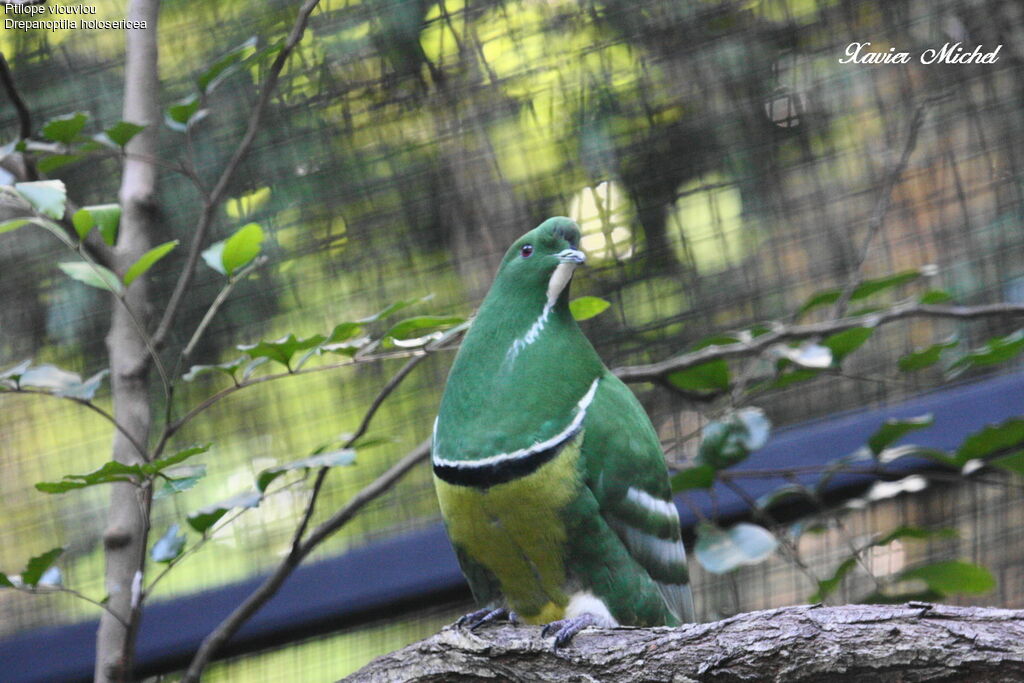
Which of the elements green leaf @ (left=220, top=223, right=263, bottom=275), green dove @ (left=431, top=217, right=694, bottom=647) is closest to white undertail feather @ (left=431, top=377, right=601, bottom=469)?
green dove @ (left=431, top=217, right=694, bottom=647)

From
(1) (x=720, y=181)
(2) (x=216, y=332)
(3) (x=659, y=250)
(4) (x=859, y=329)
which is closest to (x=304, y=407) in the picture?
(2) (x=216, y=332)

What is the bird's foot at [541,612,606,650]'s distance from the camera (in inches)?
31.1

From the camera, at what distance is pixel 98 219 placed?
0.84 meters

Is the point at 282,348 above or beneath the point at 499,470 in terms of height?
above

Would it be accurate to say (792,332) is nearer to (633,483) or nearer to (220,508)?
(633,483)

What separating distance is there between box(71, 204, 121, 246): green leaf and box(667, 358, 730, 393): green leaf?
64cm

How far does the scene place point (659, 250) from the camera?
1553 mm

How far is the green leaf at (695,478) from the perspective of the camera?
3.62 ft

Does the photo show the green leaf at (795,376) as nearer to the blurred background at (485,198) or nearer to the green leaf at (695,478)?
the green leaf at (695,478)

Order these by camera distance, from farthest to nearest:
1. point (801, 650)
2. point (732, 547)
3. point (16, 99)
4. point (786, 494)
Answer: point (786, 494) → point (732, 547) → point (16, 99) → point (801, 650)

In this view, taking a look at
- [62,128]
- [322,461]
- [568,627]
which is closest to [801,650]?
[568,627]

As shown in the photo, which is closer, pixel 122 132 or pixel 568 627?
pixel 568 627

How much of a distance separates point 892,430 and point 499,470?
536 millimetres

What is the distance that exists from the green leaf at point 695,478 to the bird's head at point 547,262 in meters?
0.34
